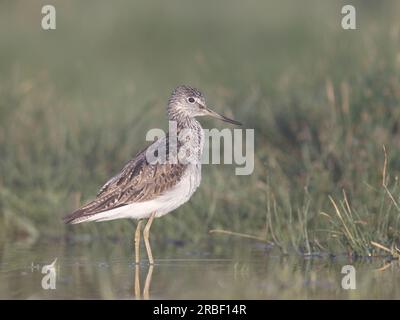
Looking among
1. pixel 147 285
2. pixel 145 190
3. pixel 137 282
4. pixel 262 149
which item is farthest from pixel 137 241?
pixel 262 149

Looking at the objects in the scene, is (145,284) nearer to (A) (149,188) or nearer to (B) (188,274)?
(B) (188,274)

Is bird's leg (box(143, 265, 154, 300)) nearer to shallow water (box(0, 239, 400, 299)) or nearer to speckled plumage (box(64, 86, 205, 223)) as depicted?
shallow water (box(0, 239, 400, 299))

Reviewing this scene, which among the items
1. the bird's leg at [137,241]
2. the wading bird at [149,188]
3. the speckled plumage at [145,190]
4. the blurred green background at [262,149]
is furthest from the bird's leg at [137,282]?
the blurred green background at [262,149]

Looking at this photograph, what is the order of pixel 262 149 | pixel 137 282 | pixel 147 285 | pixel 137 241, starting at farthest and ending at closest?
1. pixel 262 149
2. pixel 137 241
3. pixel 137 282
4. pixel 147 285

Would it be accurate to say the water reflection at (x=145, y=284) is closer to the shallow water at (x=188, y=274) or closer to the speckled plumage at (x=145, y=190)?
the shallow water at (x=188, y=274)

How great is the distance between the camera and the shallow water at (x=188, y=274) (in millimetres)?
7477

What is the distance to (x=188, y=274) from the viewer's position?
27.1 ft

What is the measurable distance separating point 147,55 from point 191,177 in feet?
28.9

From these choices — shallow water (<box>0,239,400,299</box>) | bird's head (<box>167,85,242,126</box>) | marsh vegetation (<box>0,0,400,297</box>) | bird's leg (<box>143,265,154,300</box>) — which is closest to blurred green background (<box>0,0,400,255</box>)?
marsh vegetation (<box>0,0,400,297</box>)

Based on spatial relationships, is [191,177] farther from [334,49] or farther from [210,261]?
[334,49]

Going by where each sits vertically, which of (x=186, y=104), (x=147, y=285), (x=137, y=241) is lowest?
(x=147, y=285)

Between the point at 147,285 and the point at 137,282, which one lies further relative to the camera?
the point at 137,282

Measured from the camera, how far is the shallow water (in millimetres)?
7477

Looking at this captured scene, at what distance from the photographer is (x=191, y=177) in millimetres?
9266
